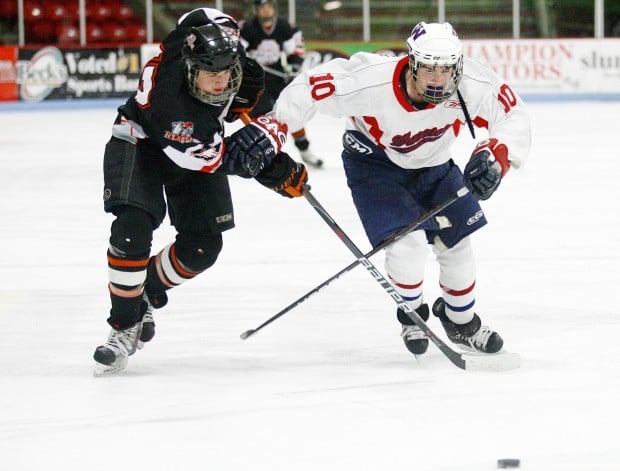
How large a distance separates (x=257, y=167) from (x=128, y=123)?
36 cm

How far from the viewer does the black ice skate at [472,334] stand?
10.5 ft

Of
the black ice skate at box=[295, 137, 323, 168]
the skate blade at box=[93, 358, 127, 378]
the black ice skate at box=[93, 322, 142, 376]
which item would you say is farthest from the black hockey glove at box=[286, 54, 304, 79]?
the skate blade at box=[93, 358, 127, 378]

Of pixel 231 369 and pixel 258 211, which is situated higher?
pixel 231 369

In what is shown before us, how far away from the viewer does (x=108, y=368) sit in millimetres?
3043

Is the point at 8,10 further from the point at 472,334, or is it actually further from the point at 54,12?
the point at 472,334

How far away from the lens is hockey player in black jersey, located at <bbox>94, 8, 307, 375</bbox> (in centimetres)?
294

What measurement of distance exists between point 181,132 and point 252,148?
0.61 feet

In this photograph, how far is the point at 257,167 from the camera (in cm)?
303

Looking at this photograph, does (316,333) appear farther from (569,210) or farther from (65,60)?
(65,60)

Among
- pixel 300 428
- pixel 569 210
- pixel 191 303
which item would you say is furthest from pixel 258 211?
pixel 300 428

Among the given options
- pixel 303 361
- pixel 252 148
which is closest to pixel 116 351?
pixel 303 361

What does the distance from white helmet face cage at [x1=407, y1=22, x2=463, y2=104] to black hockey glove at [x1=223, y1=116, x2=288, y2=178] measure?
388mm

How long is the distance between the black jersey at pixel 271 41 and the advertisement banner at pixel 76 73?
4.27 meters

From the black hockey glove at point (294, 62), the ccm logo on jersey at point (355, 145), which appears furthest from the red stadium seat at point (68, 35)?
the ccm logo on jersey at point (355, 145)
